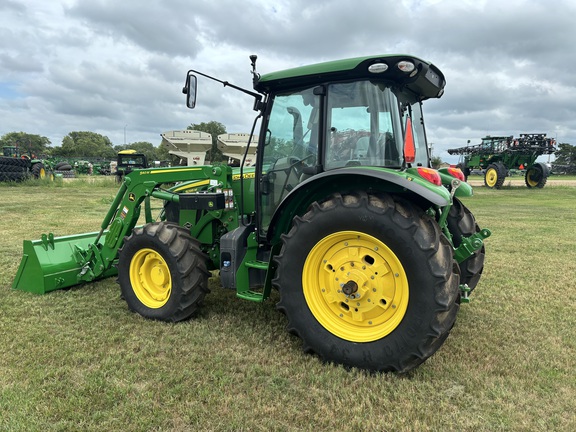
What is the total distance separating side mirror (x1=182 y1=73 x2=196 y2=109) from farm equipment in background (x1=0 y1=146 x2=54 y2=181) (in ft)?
68.1

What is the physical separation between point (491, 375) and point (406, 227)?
1.24 m

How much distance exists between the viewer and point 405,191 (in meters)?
3.01

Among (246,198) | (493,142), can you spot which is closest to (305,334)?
(246,198)

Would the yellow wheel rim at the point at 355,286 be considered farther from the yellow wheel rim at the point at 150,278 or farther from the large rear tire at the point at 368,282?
the yellow wheel rim at the point at 150,278

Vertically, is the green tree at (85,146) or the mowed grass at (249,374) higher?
the green tree at (85,146)

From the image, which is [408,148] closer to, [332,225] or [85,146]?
[332,225]

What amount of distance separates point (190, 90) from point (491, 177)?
25.1 meters

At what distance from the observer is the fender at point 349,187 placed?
2775mm

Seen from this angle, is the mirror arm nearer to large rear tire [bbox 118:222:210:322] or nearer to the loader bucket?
large rear tire [bbox 118:222:210:322]

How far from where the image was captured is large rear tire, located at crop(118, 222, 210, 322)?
12.4ft

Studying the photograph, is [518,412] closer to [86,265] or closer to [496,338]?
[496,338]

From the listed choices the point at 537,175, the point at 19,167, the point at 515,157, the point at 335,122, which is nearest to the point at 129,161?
the point at 19,167

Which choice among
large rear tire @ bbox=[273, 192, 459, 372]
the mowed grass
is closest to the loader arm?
the mowed grass

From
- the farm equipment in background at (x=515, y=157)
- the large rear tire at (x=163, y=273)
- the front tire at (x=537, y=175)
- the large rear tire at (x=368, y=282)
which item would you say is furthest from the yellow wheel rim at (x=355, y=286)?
the front tire at (x=537, y=175)
